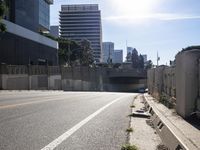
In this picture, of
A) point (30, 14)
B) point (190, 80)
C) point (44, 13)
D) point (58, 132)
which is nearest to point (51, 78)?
point (30, 14)

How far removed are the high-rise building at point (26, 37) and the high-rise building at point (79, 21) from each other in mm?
42541

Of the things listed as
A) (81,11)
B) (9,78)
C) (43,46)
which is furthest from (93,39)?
(9,78)

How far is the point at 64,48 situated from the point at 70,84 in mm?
62260

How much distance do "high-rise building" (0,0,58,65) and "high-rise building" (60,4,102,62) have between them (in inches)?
1675

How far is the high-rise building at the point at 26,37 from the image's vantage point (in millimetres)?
77188

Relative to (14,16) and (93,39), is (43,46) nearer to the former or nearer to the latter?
(14,16)

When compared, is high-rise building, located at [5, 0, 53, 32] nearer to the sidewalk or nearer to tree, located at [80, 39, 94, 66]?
tree, located at [80, 39, 94, 66]

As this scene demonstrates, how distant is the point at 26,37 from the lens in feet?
287

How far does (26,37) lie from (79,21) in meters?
81.5

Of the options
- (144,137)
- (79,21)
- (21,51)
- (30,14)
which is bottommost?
(144,137)

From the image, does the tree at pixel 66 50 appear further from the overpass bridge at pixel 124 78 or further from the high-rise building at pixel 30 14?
the overpass bridge at pixel 124 78

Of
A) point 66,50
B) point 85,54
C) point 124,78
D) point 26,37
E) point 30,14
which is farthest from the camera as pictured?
point 85,54

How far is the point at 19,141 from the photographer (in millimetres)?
8656

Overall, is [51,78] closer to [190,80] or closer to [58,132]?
[190,80]
